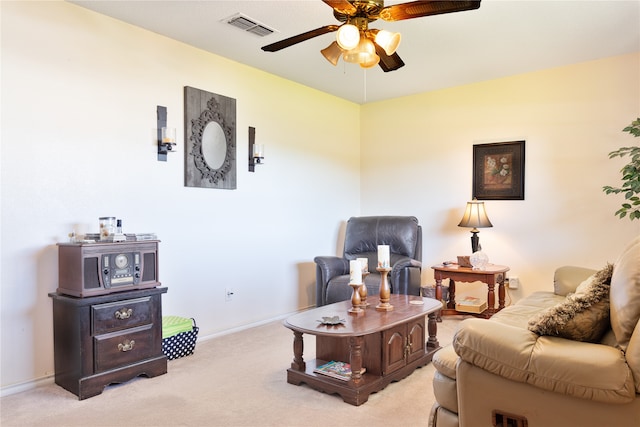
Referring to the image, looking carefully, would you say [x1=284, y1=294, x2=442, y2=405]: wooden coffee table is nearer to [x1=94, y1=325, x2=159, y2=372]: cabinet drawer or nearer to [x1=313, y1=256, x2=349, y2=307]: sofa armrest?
[x1=94, y1=325, x2=159, y2=372]: cabinet drawer

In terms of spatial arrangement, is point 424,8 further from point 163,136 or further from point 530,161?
point 530,161

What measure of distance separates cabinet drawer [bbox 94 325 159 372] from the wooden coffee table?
1.00 m

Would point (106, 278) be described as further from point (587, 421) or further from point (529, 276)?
point (529, 276)

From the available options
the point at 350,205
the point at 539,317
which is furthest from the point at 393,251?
the point at 539,317

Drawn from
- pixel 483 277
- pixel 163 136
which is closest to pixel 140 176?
Result: pixel 163 136

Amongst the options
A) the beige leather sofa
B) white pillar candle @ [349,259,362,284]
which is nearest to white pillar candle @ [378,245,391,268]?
white pillar candle @ [349,259,362,284]

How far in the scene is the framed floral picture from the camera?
4.58 m

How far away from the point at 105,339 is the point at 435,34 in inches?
129

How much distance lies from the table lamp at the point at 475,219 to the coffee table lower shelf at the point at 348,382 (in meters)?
2.01

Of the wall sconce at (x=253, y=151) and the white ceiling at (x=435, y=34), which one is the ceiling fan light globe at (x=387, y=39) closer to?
the white ceiling at (x=435, y=34)

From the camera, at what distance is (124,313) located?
285cm

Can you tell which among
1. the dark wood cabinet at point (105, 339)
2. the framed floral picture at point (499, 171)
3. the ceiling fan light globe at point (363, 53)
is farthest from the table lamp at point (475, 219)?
the dark wood cabinet at point (105, 339)

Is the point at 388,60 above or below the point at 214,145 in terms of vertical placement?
above

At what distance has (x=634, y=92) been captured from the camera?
13.1 feet
